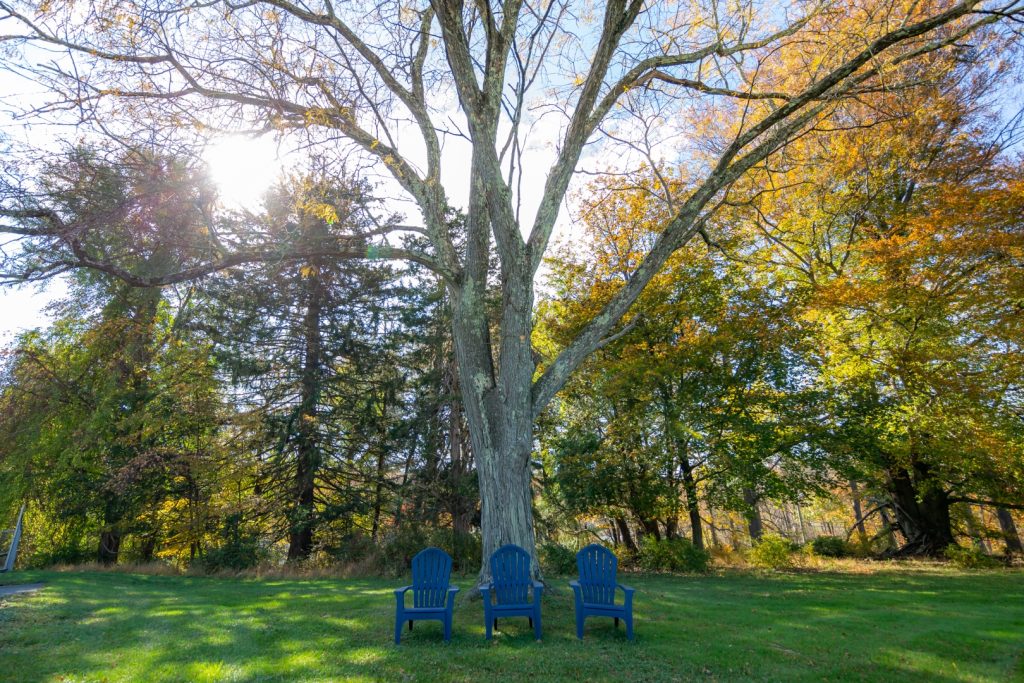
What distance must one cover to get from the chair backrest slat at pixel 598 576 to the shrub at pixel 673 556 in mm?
6150

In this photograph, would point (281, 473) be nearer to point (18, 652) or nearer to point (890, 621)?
point (18, 652)

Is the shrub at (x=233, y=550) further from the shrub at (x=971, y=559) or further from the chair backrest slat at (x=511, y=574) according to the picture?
the shrub at (x=971, y=559)

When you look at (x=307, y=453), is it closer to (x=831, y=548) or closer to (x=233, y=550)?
(x=233, y=550)

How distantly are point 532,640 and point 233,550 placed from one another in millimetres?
10482

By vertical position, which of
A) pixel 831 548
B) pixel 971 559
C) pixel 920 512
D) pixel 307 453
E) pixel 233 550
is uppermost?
pixel 307 453

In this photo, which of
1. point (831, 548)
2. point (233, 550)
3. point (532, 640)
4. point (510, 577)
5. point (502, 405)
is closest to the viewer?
point (532, 640)

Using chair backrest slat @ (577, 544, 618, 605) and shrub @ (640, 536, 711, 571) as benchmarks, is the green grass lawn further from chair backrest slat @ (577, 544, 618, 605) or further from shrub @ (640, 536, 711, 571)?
shrub @ (640, 536, 711, 571)

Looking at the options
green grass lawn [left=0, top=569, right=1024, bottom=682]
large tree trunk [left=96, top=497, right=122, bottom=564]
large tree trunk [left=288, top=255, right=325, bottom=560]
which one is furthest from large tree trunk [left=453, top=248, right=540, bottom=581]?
large tree trunk [left=96, top=497, right=122, bottom=564]

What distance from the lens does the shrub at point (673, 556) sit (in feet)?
34.6

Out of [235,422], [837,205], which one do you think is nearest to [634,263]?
[837,205]

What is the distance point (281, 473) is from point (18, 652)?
31.2 ft

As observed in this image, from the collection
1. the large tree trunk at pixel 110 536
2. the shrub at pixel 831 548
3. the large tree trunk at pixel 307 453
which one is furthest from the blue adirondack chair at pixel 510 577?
the large tree trunk at pixel 110 536

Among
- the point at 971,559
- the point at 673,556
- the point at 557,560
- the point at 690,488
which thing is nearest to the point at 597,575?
the point at 557,560

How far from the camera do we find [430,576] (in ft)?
17.7
